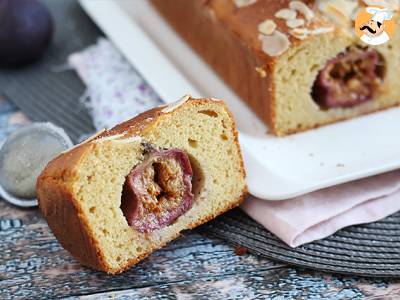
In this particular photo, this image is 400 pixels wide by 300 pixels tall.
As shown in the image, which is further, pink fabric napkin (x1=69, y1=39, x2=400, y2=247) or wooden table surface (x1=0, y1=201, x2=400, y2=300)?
pink fabric napkin (x1=69, y1=39, x2=400, y2=247)

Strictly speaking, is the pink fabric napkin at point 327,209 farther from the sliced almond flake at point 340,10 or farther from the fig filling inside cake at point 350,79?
the sliced almond flake at point 340,10

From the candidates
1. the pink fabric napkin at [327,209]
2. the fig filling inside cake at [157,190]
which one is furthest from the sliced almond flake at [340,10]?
the fig filling inside cake at [157,190]

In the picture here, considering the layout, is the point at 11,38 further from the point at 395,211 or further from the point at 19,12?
the point at 395,211

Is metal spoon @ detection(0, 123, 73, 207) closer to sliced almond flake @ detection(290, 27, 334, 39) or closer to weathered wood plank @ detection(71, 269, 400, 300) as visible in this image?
weathered wood plank @ detection(71, 269, 400, 300)

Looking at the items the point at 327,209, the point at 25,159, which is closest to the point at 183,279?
the point at 327,209

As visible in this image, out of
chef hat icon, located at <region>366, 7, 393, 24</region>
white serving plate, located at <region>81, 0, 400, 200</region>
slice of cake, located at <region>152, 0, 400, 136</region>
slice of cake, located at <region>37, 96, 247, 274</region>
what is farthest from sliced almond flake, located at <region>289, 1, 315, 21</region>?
slice of cake, located at <region>37, 96, 247, 274</region>

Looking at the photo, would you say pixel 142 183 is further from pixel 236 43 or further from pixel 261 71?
pixel 236 43
